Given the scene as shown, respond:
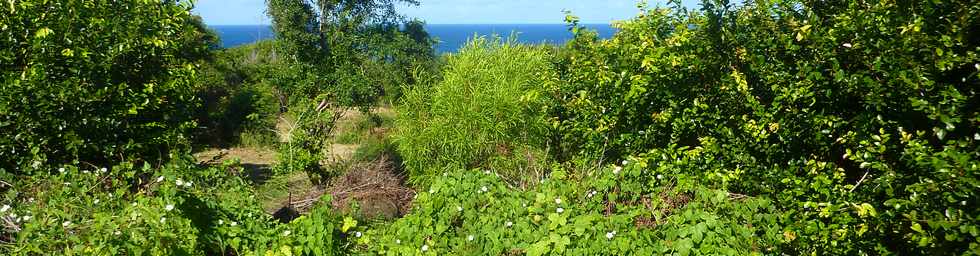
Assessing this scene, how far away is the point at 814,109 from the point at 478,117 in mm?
3509

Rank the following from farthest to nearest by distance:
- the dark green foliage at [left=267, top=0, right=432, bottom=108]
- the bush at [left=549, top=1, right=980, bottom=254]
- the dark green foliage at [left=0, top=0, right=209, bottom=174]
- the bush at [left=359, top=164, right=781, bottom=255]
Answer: the dark green foliage at [left=267, top=0, right=432, bottom=108] → the dark green foliage at [left=0, top=0, right=209, bottom=174] → the bush at [left=359, top=164, right=781, bottom=255] → the bush at [left=549, top=1, right=980, bottom=254]

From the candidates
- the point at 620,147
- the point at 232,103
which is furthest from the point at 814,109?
the point at 232,103

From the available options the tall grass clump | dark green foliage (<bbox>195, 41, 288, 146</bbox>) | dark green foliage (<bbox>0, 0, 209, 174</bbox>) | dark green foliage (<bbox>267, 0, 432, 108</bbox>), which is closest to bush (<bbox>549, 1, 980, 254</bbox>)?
the tall grass clump

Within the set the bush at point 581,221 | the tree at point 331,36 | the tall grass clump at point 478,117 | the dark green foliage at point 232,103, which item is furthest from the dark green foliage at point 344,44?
the bush at point 581,221

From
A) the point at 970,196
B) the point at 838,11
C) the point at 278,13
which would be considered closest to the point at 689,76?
the point at 838,11

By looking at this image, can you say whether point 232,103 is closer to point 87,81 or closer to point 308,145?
point 308,145

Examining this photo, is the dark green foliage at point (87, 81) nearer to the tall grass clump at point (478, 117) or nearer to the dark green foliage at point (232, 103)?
the tall grass clump at point (478, 117)

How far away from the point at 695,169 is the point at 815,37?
3.91ft

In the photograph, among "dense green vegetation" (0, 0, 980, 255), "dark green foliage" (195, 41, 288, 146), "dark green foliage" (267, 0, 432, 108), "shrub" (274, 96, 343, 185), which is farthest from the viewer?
"dark green foliage" (195, 41, 288, 146)

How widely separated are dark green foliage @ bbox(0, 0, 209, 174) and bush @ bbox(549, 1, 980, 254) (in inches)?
121

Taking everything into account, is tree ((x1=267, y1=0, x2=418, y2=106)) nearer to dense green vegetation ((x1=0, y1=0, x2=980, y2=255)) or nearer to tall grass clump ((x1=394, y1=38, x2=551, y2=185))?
tall grass clump ((x1=394, y1=38, x2=551, y2=185))

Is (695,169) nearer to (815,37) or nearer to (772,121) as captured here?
(772,121)

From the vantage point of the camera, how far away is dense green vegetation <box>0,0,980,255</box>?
3396 mm

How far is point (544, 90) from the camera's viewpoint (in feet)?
21.7
